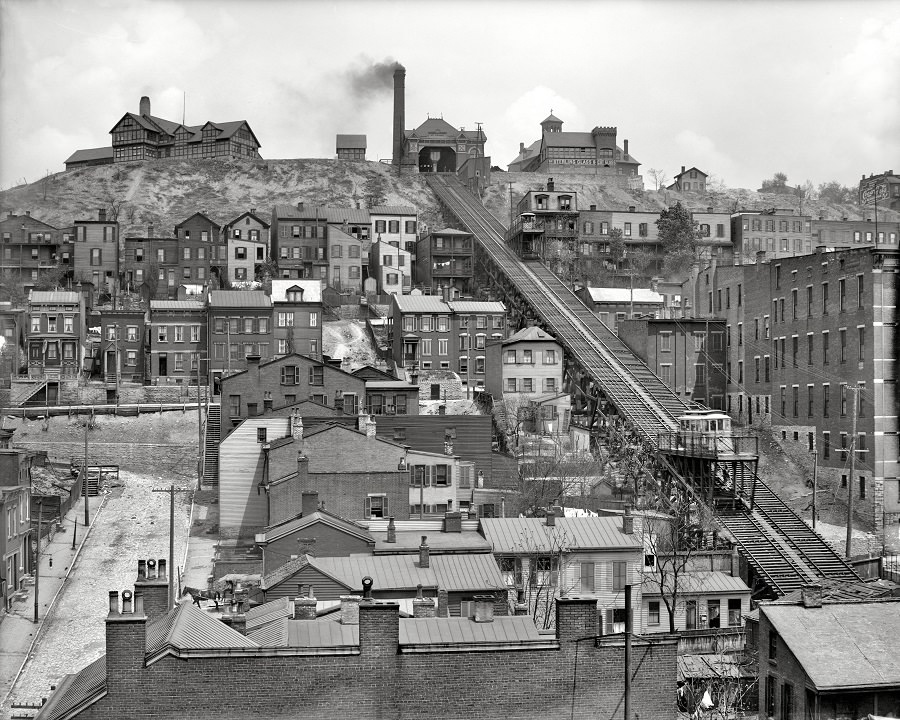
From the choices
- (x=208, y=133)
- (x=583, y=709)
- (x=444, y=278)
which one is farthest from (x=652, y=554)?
(x=208, y=133)

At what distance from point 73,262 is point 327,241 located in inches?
927

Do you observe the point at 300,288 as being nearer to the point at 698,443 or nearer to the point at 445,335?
the point at 445,335

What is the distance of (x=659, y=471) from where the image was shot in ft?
234

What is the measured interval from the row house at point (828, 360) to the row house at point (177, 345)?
3825cm

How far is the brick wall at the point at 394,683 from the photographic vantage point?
27719mm

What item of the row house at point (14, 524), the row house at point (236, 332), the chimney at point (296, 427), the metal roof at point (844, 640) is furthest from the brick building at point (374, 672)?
the row house at point (236, 332)

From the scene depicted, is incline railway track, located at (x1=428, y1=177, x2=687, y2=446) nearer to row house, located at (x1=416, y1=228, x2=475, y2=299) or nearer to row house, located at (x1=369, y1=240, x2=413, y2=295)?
row house, located at (x1=416, y1=228, x2=475, y2=299)

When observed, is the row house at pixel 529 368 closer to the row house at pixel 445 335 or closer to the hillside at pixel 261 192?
the row house at pixel 445 335

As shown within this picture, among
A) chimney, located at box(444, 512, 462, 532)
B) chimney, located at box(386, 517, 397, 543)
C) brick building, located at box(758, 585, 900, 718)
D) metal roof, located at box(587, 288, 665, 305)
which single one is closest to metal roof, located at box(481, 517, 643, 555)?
chimney, located at box(444, 512, 462, 532)

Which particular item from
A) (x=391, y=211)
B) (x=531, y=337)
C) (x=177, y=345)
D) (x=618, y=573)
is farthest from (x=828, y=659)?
(x=391, y=211)

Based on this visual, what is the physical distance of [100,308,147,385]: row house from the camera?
317 ft

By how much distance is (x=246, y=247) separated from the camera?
12012 centimetres

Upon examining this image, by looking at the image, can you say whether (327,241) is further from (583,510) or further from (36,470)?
(583,510)

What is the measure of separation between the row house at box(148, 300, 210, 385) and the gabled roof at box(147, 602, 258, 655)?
2569 inches
